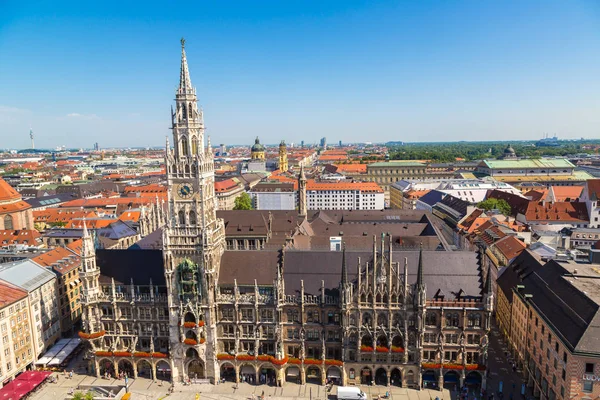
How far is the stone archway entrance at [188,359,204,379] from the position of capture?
78.2 m

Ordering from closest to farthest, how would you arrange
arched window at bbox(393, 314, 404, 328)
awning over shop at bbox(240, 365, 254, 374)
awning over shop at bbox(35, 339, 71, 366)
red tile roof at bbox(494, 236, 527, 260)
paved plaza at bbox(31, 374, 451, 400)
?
1. paved plaza at bbox(31, 374, 451, 400)
2. arched window at bbox(393, 314, 404, 328)
3. awning over shop at bbox(240, 365, 254, 374)
4. awning over shop at bbox(35, 339, 71, 366)
5. red tile roof at bbox(494, 236, 527, 260)

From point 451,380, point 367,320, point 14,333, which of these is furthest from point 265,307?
point 14,333

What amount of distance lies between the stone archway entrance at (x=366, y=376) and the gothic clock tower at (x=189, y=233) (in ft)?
86.1

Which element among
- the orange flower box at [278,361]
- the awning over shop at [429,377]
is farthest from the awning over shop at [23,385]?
the awning over shop at [429,377]

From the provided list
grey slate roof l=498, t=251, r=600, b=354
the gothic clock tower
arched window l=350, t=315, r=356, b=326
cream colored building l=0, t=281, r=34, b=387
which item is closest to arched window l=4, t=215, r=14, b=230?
cream colored building l=0, t=281, r=34, b=387

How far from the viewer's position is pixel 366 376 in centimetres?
7594

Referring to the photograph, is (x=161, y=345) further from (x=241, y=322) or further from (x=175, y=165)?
(x=175, y=165)

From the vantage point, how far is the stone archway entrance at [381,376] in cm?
7581

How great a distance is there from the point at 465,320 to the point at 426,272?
9874 mm

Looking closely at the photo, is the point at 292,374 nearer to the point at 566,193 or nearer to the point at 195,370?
the point at 195,370

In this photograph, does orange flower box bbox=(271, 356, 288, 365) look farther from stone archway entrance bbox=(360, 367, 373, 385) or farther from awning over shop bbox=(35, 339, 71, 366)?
awning over shop bbox=(35, 339, 71, 366)

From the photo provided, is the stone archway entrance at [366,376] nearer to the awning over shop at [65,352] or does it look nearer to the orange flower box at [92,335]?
the orange flower box at [92,335]

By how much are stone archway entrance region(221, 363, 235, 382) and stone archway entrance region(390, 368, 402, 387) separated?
2824cm

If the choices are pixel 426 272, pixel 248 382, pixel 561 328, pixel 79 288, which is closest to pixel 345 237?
pixel 426 272
